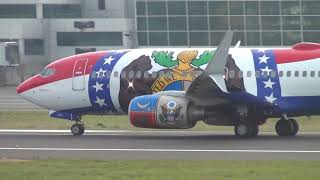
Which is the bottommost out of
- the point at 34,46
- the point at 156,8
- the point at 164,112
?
the point at 164,112

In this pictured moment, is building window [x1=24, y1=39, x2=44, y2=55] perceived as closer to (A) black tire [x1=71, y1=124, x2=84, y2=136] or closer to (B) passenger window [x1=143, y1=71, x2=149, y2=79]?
(A) black tire [x1=71, y1=124, x2=84, y2=136]

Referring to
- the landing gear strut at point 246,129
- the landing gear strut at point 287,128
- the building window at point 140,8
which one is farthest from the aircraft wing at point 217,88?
the building window at point 140,8

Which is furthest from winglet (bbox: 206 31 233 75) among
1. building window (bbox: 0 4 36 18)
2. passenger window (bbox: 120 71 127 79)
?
building window (bbox: 0 4 36 18)

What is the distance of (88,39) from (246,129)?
176 ft

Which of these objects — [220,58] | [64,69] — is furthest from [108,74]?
[220,58]

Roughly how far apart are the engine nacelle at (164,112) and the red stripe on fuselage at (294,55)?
3.36 metres

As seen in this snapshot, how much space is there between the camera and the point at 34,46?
80125mm

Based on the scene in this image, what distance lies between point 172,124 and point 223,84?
6.82 ft

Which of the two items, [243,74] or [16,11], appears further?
[16,11]

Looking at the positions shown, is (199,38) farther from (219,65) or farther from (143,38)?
(219,65)

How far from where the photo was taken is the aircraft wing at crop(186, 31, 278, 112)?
27.0 meters

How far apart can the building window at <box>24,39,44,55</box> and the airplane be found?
160ft

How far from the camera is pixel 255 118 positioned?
95.2ft

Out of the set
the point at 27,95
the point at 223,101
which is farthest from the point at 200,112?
the point at 27,95
